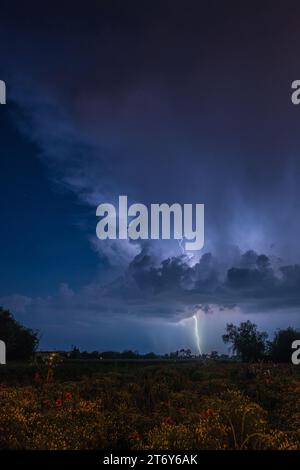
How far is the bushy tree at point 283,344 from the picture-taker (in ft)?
256

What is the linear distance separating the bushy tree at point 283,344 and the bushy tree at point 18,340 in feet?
114

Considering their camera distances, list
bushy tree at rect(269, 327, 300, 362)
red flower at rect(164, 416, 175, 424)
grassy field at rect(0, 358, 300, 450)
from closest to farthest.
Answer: grassy field at rect(0, 358, 300, 450), red flower at rect(164, 416, 175, 424), bushy tree at rect(269, 327, 300, 362)

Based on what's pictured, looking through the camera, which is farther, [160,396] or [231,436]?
[160,396]

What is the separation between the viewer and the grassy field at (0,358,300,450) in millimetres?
19438

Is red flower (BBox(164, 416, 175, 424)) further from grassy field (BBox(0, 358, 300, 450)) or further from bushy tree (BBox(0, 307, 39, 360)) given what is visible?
bushy tree (BBox(0, 307, 39, 360))

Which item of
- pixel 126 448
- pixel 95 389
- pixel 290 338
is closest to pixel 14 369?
pixel 95 389

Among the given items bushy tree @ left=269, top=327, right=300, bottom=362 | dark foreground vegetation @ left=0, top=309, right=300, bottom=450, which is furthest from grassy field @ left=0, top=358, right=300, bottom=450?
bushy tree @ left=269, top=327, right=300, bottom=362

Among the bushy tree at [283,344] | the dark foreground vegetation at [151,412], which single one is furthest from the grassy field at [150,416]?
the bushy tree at [283,344]

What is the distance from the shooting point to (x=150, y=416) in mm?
25172

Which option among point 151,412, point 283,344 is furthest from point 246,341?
point 151,412

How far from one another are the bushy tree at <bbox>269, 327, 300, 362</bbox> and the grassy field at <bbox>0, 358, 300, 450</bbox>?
139 feet
